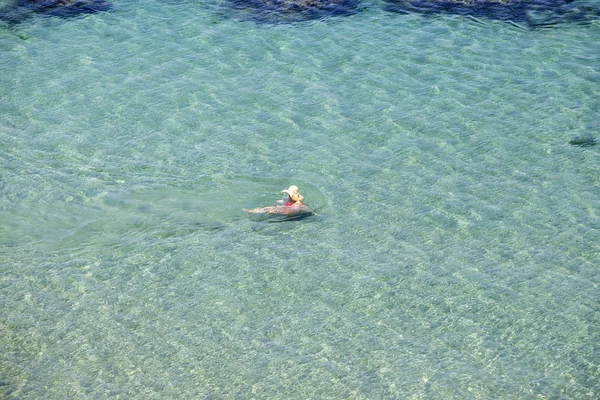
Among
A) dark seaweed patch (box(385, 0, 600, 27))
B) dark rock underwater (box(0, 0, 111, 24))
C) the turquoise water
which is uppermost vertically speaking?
dark rock underwater (box(0, 0, 111, 24))

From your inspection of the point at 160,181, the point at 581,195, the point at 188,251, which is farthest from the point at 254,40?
the point at 581,195

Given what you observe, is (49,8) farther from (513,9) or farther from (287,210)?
(513,9)

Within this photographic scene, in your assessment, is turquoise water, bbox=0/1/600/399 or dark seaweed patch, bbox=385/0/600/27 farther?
dark seaweed patch, bbox=385/0/600/27

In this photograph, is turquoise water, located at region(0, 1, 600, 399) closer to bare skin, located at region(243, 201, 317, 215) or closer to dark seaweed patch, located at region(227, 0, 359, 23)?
bare skin, located at region(243, 201, 317, 215)

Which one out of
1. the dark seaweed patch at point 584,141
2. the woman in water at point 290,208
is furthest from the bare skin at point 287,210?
the dark seaweed patch at point 584,141


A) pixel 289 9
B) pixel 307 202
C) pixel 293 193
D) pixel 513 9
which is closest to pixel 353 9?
pixel 289 9

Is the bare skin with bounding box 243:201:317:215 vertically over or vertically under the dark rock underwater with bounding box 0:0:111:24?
under

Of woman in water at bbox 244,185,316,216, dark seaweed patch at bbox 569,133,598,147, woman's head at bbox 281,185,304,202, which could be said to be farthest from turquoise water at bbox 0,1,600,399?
woman's head at bbox 281,185,304,202
